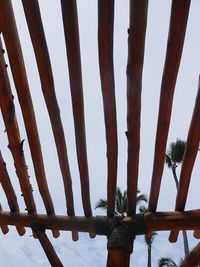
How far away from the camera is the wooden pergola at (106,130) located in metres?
1.76

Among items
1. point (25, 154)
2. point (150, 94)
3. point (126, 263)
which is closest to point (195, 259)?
point (126, 263)

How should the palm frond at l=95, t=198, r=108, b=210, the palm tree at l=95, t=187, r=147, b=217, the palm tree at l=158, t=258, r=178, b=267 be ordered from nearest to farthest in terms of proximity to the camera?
the palm frond at l=95, t=198, r=108, b=210, the palm tree at l=95, t=187, r=147, b=217, the palm tree at l=158, t=258, r=178, b=267

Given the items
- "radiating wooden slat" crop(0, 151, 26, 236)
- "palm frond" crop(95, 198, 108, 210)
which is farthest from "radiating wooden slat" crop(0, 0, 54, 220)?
"palm frond" crop(95, 198, 108, 210)

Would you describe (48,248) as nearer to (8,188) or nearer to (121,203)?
(8,188)

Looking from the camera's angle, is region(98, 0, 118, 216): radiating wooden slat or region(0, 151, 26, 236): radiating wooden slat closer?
region(98, 0, 118, 216): radiating wooden slat

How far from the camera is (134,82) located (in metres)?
2.04

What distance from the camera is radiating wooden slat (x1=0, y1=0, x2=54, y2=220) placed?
5.76ft

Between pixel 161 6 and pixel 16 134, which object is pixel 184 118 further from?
pixel 16 134

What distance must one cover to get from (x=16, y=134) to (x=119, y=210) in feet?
62.5

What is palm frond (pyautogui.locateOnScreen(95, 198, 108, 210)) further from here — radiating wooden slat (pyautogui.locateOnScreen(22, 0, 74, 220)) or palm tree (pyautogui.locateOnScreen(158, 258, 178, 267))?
radiating wooden slat (pyautogui.locateOnScreen(22, 0, 74, 220))

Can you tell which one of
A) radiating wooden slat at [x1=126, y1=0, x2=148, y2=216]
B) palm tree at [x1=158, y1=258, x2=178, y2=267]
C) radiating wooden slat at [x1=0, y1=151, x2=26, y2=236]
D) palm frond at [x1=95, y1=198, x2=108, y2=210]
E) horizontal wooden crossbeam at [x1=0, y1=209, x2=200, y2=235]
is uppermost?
palm frond at [x1=95, y1=198, x2=108, y2=210]

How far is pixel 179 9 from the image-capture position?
5.44 feet

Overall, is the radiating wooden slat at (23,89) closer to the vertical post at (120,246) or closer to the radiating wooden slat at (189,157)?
the vertical post at (120,246)

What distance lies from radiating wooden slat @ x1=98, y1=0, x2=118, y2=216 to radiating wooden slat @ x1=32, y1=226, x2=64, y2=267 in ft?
2.25
